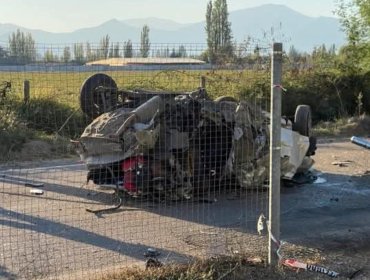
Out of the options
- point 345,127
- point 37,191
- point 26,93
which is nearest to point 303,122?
point 37,191

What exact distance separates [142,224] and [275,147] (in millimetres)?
2637

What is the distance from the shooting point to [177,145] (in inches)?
322

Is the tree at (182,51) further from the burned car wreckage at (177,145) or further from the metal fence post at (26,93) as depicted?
the metal fence post at (26,93)

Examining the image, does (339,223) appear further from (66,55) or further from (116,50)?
(66,55)

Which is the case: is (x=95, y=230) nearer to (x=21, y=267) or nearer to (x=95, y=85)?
(x=21, y=267)

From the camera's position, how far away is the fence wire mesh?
20.3 feet

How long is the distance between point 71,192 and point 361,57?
13.8 metres

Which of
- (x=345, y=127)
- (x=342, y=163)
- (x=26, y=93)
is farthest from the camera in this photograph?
(x=345, y=127)

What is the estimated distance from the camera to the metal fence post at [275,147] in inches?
199

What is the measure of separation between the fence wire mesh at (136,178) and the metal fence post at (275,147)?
1.96 ft

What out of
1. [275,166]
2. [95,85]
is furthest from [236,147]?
[275,166]

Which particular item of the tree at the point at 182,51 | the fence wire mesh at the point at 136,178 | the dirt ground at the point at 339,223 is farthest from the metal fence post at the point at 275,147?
the tree at the point at 182,51

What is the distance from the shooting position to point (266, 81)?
1553cm

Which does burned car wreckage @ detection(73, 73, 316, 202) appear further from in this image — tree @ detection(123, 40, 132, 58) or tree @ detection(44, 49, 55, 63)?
tree @ detection(44, 49, 55, 63)
